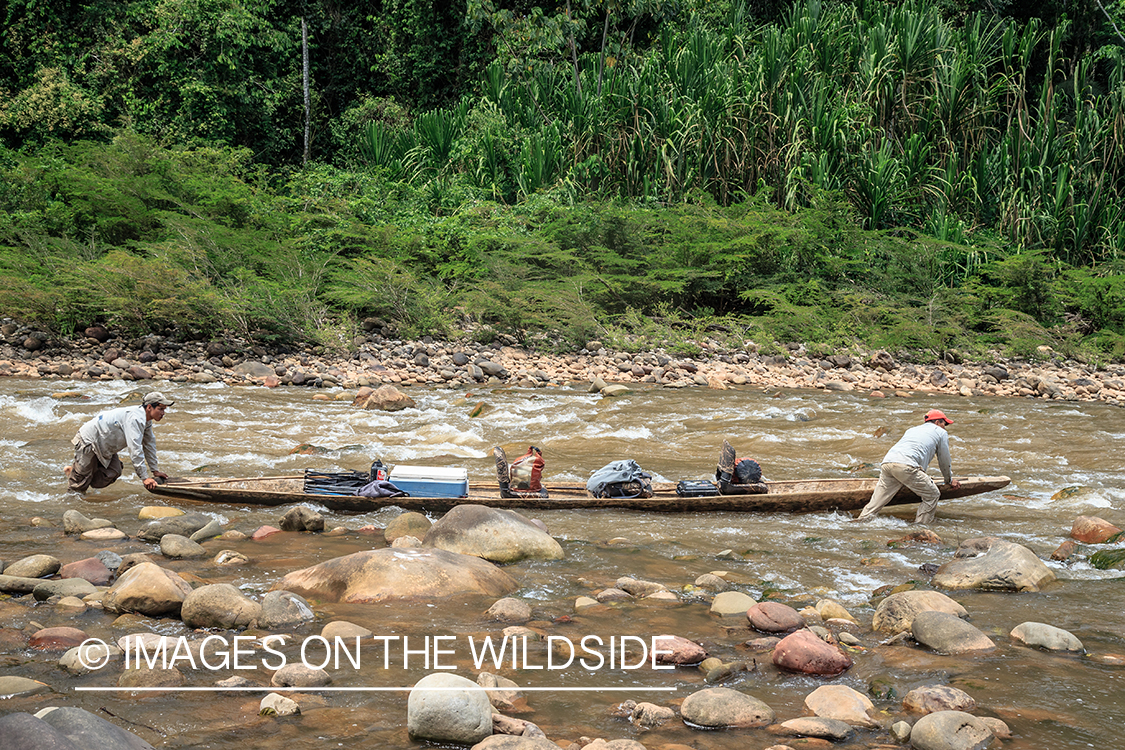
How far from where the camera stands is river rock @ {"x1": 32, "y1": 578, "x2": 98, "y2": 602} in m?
4.57

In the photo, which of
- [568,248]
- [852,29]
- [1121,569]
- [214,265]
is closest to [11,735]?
[1121,569]

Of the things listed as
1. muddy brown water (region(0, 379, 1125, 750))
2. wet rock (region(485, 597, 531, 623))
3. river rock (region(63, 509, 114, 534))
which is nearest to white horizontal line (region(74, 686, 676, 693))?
muddy brown water (region(0, 379, 1125, 750))

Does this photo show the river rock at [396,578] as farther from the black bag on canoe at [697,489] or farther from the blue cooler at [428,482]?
the black bag on canoe at [697,489]

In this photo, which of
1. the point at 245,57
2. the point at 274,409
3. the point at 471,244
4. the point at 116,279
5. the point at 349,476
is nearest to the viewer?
the point at 349,476

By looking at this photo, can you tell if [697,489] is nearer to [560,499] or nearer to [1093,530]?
[560,499]

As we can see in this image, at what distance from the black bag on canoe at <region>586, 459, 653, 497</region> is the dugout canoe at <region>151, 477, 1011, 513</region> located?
7cm

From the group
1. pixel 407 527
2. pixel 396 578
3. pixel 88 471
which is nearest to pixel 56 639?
pixel 396 578

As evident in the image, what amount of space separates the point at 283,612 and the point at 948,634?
346cm

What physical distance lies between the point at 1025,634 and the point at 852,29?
18196mm

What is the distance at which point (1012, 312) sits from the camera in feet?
49.8

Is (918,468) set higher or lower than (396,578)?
higher

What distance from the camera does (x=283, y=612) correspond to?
431 centimetres

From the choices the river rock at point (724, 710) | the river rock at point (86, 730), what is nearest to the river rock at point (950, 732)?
the river rock at point (724, 710)

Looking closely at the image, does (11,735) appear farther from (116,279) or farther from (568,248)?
(568,248)
